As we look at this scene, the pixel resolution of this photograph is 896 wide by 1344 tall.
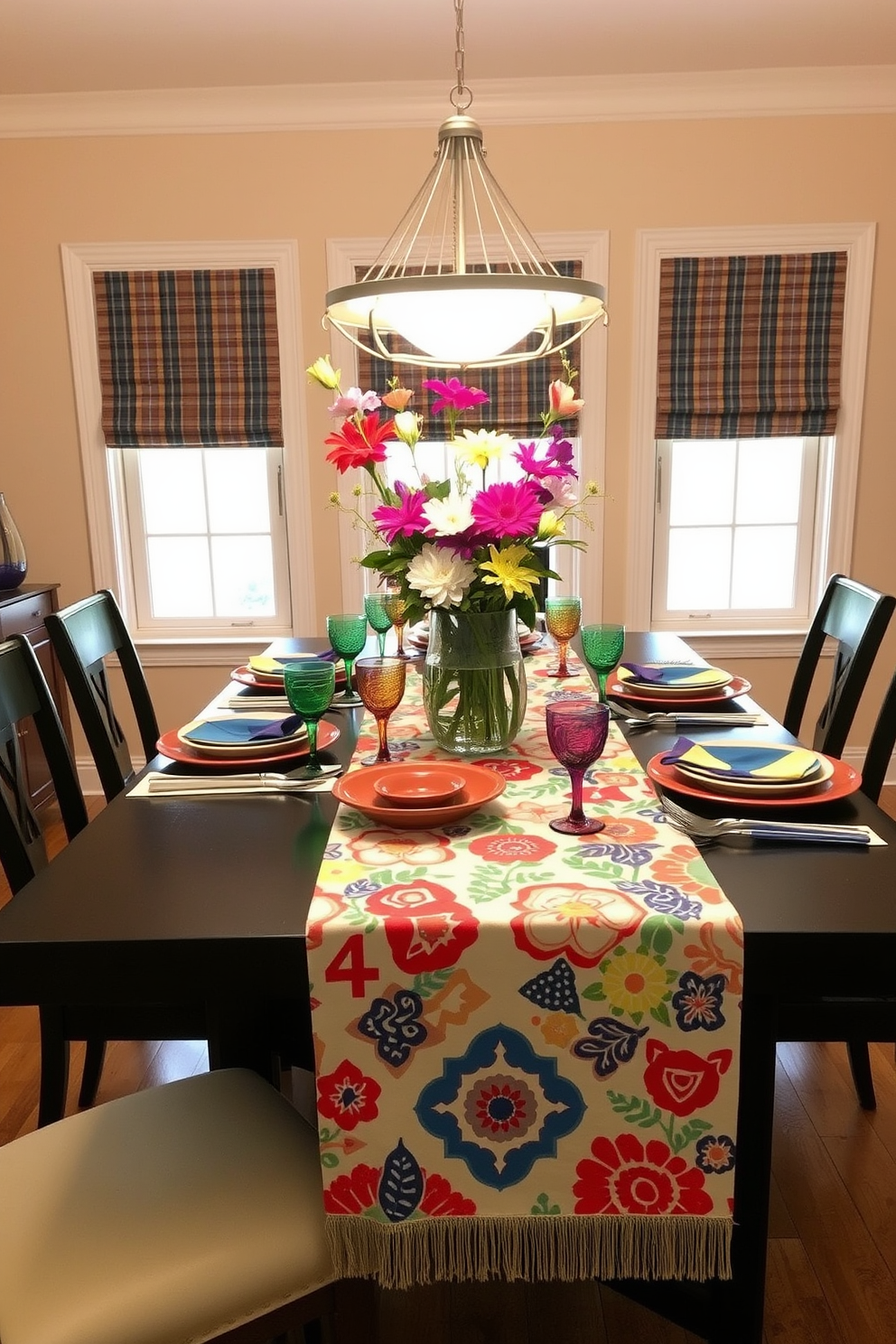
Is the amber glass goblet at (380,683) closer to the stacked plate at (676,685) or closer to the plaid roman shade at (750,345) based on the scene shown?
the stacked plate at (676,685)

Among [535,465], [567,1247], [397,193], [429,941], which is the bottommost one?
[567,1247]

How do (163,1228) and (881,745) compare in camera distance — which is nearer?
(163,1228)

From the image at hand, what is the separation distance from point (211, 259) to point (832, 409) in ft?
7.40

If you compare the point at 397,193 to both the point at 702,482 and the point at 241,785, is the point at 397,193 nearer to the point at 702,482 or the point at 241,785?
the point at 702,482

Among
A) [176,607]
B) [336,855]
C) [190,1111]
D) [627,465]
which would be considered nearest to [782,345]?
[627,465]

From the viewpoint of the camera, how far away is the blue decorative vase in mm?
3277

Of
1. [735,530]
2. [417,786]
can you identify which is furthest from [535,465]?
[735,530]

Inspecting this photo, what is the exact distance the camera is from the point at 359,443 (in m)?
1.54

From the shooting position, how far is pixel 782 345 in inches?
137

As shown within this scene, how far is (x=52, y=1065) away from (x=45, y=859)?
334 mm

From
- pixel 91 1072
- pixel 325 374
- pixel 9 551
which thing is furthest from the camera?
pixel 9 551

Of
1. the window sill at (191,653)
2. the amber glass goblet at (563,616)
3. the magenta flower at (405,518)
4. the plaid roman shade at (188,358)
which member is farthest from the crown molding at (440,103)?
the magenta flower at (405,518)

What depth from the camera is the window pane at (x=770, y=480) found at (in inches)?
145

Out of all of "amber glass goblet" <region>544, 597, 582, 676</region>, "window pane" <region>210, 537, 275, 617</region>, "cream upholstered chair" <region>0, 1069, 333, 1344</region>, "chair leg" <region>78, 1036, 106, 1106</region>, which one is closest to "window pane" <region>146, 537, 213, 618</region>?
"window pane" <region>210, 537, 275, 617</region>
